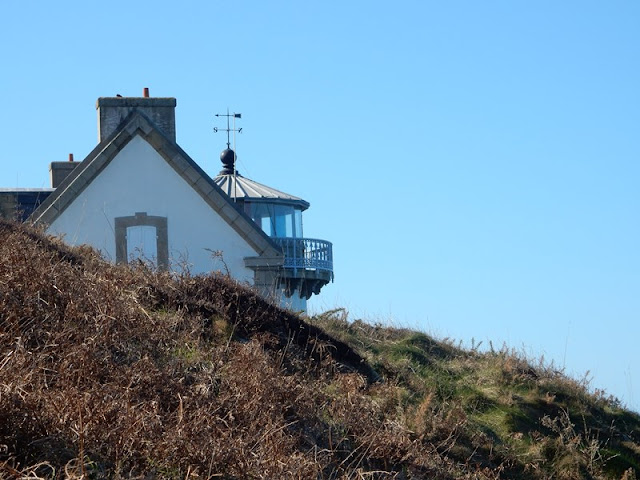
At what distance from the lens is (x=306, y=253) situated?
3628 cm

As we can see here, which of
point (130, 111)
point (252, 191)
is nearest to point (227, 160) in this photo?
point (252, 191)

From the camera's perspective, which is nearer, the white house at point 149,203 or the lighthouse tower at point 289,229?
the white house at point 149,203

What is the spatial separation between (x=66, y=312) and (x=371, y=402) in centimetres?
327

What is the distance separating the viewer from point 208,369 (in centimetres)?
879

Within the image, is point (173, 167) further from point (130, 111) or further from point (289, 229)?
point (289, 229)

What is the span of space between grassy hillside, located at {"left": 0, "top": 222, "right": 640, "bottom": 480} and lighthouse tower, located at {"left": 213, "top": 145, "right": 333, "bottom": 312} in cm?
2032

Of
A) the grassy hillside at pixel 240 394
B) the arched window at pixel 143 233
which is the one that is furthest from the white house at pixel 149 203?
the grassy hillside at pixel 240 394

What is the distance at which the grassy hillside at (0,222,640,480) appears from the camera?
20.8 feet

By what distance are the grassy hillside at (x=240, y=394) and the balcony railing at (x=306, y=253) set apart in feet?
67.4

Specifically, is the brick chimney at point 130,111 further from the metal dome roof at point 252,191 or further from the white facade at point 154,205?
the metal dome roof at point 252,191

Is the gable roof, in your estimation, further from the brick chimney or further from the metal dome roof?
the metal dome roof

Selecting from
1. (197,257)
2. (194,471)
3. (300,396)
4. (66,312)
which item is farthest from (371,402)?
(197,257)

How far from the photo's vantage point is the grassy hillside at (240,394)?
20.8 ft

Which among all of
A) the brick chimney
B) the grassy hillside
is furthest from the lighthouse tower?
the grassy hillside
